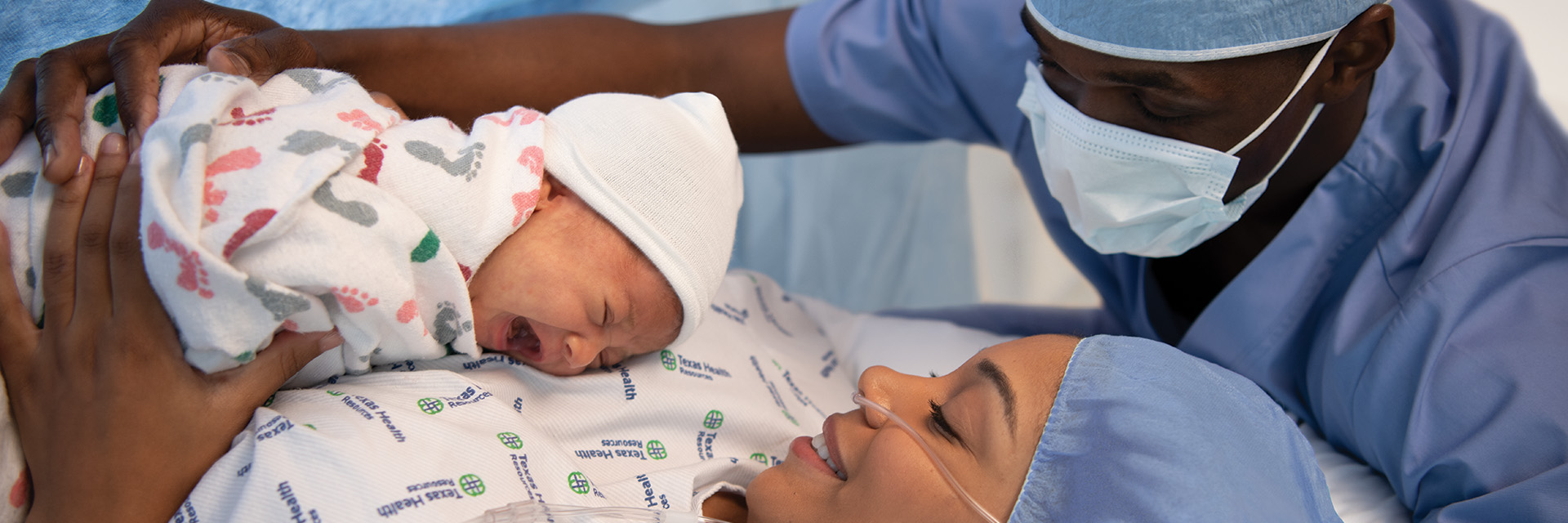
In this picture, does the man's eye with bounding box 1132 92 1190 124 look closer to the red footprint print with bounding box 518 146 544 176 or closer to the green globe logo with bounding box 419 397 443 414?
the red footprint print with bounding box 518 146 544 176

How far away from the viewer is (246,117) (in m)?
1.02

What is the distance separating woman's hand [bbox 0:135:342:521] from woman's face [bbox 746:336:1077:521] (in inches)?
27.3

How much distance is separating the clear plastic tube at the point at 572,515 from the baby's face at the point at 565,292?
0.24 meters

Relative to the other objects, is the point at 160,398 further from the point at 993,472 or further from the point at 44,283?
the point at 993,472

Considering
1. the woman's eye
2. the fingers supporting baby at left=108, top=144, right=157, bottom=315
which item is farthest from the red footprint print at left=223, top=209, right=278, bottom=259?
the woman's eye

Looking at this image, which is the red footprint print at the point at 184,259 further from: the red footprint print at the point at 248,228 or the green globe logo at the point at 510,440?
the green globe logo at the point at 510,440

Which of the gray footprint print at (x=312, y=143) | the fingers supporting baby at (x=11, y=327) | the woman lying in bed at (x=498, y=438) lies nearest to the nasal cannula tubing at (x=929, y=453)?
the woman lying in bed at (x=498, y=438)

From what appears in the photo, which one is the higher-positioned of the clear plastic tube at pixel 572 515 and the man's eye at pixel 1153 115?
the man's eye at pixel 1153 115

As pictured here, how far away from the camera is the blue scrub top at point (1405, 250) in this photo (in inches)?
52.0

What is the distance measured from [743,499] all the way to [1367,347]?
3.52ft

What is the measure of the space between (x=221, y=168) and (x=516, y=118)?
0.41 metres

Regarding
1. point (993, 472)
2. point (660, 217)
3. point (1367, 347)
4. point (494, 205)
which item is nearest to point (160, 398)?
point (494, 205)

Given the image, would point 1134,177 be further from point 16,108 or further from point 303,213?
point 16,108

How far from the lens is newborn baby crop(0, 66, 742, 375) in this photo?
0.93 m
